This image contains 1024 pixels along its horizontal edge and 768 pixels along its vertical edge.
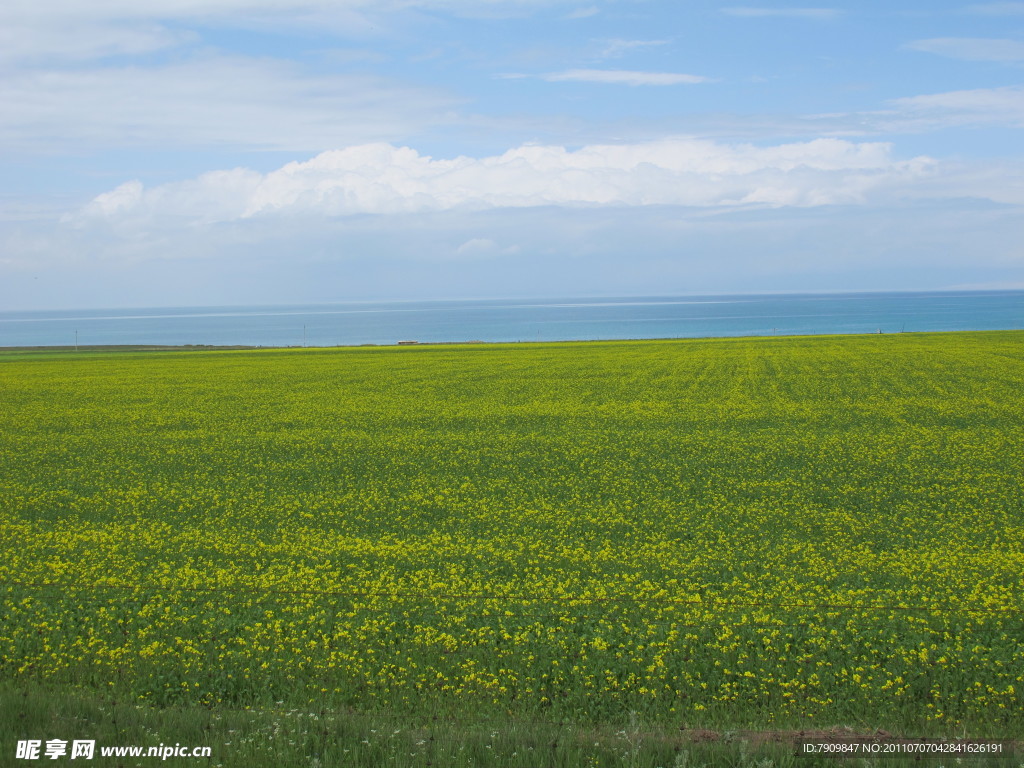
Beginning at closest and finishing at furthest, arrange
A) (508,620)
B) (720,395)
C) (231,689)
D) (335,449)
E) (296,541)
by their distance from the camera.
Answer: (231,689) → (508,620) → (296,541) → (335,449) → (720,395)

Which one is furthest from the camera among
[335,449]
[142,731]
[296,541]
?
[335,449]

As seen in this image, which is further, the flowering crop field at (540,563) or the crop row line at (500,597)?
the crop row line at (500,597)

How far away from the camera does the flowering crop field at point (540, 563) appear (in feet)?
29.3

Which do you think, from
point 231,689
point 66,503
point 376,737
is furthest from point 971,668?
point 66,503

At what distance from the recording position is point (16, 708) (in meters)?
7.67

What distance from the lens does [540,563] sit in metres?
13.4

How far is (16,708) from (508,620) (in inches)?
210

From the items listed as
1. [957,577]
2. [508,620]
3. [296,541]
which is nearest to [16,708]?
[508,620]

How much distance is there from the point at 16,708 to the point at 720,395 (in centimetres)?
3156

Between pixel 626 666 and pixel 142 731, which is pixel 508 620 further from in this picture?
pixel 142 731

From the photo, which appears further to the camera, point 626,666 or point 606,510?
point 606,510

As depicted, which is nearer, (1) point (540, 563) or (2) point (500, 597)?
(2) point (500, 597)

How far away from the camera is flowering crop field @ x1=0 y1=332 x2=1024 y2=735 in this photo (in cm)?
895

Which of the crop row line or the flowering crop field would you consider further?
the crop row line
